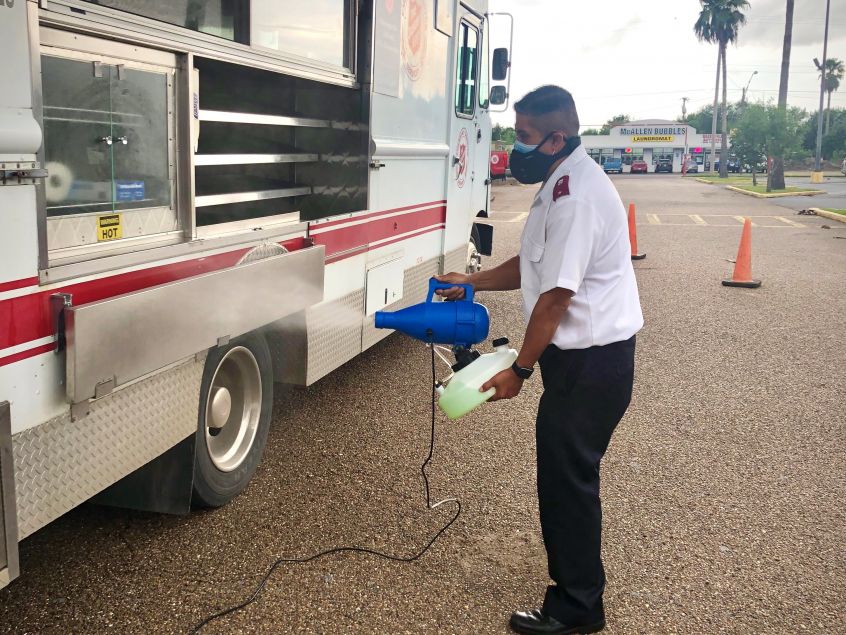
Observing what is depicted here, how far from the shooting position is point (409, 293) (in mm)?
6227

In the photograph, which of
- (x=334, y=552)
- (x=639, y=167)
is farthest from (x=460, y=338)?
(x=639, y=167)

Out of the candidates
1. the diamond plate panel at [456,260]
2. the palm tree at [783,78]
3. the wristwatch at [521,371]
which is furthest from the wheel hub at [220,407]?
the palm tree at [783,78]

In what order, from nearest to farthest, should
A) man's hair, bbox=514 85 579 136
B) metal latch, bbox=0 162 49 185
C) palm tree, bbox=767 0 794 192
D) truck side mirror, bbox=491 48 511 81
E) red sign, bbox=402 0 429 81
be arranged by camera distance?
1. metal latch, bbox=0 162 49 185
2. man's hair, bbox=514 85 579 136
3. red sign, bbox=402 0 429 81
4. truck side mirror, bbox=491 48 511 81
5. palm tree, bbox=767 0 794 192

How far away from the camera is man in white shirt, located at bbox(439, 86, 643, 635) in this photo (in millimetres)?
2875

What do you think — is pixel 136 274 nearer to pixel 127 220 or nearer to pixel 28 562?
pixel 127 220

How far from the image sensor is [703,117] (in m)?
117

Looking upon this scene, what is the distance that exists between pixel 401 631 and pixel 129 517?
1.53 metres

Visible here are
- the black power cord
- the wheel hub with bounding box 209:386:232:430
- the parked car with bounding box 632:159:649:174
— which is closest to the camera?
the black power cord

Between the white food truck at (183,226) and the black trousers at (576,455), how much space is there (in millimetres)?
1399

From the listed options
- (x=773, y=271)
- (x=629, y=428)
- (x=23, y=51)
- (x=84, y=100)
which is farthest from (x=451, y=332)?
(x=773, y=271)

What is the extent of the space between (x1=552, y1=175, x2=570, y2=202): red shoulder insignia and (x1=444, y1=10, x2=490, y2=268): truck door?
4.20m

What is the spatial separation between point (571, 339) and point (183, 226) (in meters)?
1.60

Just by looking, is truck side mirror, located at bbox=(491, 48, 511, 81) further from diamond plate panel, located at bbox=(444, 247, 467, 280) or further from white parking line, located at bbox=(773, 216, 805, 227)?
white parking line, located at bbox=(773, 216, 805, 227)

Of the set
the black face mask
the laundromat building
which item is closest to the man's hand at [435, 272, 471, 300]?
the black face mask
